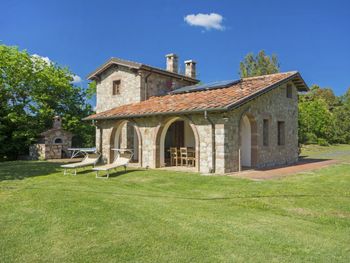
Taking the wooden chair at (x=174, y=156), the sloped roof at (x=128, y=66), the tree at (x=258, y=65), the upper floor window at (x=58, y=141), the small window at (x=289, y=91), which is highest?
the tree at (x=258, y=65)

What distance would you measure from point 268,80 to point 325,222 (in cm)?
1092

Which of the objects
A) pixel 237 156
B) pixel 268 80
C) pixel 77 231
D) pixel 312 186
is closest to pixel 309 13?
pixel 268 80

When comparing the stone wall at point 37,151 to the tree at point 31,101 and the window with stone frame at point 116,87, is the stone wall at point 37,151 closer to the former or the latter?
the tree at point 31,101

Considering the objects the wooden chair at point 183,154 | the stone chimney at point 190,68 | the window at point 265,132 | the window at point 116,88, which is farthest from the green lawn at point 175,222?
the stone chimney at point 190,68

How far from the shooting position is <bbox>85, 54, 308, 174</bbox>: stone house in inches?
479

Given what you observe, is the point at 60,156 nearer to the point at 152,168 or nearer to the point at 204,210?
the point at 152,168

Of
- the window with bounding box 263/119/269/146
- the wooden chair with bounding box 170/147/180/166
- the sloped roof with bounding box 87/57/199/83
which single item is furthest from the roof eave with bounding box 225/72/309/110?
the sloped roof with bounding box 87/57/199/83

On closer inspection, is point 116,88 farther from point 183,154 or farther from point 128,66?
point 183,154

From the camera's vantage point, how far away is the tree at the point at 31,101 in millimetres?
22031

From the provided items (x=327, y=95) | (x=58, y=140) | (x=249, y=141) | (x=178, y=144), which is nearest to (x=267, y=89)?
(x=249, y=141)

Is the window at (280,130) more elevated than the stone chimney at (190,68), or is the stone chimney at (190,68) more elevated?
the stone chimney at (190,68)

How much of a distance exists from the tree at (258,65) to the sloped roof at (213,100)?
29711 mm

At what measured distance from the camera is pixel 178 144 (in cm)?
1783

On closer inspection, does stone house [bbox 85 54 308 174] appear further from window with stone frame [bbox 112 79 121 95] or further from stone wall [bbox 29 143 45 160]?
stone wall [bbox 29 143 45 160]
